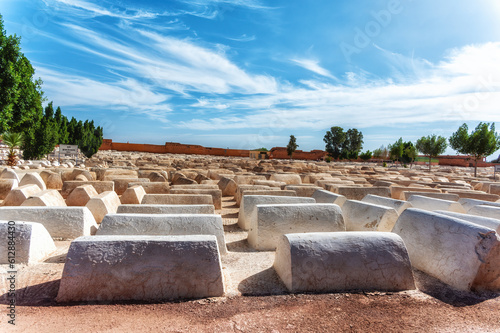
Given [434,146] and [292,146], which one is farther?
[292,146]

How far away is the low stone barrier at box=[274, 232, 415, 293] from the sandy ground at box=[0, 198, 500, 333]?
0.35 ft

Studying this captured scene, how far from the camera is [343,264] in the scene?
2955 mm

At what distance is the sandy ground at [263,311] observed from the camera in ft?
7.57

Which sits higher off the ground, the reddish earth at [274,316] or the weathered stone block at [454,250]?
the weathered stone block at [454,250]

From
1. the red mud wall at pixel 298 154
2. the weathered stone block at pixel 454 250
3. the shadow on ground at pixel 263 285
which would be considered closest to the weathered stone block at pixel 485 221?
the weathered stone block at pixel 454 250

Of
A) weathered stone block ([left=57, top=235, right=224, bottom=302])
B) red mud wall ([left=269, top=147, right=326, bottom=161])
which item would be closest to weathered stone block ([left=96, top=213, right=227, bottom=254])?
weathered stone block ([left=57, top=235, right=224, bottom=302])

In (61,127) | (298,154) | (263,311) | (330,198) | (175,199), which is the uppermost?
(61,127)

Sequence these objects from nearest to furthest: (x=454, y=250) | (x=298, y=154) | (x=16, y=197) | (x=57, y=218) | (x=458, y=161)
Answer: (x=454, y=250), (x=57, y=218), (x=16, y=197), (x=458, y=161), (x=298, y=154)

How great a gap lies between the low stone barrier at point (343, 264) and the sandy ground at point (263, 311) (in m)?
0.11

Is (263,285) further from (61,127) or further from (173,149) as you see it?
(173,149)

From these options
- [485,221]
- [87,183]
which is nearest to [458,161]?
[485,221]

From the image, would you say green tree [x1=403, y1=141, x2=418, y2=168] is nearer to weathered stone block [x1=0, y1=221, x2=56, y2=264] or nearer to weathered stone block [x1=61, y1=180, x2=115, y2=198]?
weathered stone block [x1=61, y1=180, x2=115, y2=198]

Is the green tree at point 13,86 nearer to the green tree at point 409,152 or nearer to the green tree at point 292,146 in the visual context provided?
the green tree at point 292,146

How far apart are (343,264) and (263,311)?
0.97 metres
